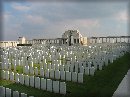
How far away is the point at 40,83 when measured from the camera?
1302 centimetres

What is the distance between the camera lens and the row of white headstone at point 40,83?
39.8ft

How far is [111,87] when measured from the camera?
13.1 meters

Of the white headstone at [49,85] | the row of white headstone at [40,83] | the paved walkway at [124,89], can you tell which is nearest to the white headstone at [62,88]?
the row of white headstone at [40,83]

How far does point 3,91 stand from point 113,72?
8.29 m

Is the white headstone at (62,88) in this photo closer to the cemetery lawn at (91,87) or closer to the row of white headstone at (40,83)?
the row of white headstone at (40,83)

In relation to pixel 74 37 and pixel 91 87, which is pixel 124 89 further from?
pixel 74 37

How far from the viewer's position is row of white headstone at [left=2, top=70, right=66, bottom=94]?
12.1 meters

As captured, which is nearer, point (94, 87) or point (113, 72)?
point (94, 87)

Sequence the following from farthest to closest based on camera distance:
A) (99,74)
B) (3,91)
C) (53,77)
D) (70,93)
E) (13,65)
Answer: (13,65)
(99,74)
(53,77)
(70,93)
(3,91)

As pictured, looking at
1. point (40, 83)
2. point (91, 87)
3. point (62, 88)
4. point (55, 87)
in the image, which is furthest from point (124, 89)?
point (40, 83)

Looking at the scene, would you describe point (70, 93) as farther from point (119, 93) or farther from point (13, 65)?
point (13, 65)

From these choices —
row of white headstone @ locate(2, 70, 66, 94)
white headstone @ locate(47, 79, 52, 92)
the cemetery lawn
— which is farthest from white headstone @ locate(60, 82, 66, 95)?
white headstone @ locate(47, 79, 52, 92)

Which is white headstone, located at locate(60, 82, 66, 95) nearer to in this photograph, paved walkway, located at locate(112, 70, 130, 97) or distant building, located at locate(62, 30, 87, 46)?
paved walkway, located at locate(112, 70, 130, 97)

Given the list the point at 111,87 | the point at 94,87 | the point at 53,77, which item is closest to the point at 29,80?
the point at 53,77
